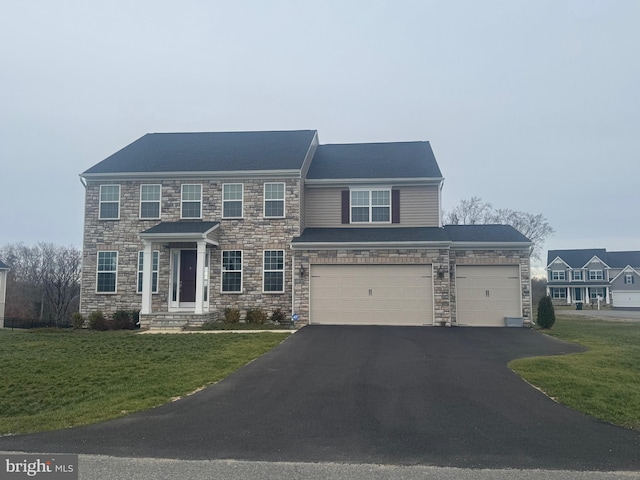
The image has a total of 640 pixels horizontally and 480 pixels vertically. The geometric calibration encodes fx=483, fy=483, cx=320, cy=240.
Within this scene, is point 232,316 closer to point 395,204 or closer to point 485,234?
point 395,204

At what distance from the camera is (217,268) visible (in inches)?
758

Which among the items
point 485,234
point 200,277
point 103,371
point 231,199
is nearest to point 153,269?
point 200,277

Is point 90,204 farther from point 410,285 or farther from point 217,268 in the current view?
point 410,285

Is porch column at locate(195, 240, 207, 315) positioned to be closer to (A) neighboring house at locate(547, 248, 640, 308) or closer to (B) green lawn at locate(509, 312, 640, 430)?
(B) green lawn at locate(509, 312, 640, 430)

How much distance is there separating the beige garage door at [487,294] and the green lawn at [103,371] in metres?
7.77

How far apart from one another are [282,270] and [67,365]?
9.64m

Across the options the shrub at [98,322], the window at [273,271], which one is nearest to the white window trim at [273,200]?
the window at [273,271]

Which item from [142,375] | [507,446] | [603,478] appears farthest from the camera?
[142,375]

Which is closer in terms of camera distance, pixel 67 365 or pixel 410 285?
pixel 67 365

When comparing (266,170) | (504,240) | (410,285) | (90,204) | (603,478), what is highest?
(266,170)

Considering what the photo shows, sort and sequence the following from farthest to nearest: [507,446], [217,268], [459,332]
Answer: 1. [217,268]
2. [459,332]
3. [507,446]

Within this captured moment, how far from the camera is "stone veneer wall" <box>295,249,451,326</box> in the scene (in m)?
17.8

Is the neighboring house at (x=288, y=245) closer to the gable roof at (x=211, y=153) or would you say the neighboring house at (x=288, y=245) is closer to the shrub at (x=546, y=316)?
the gable roof at (x=211, y=153)

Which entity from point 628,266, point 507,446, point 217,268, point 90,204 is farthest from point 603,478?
point 628,266
